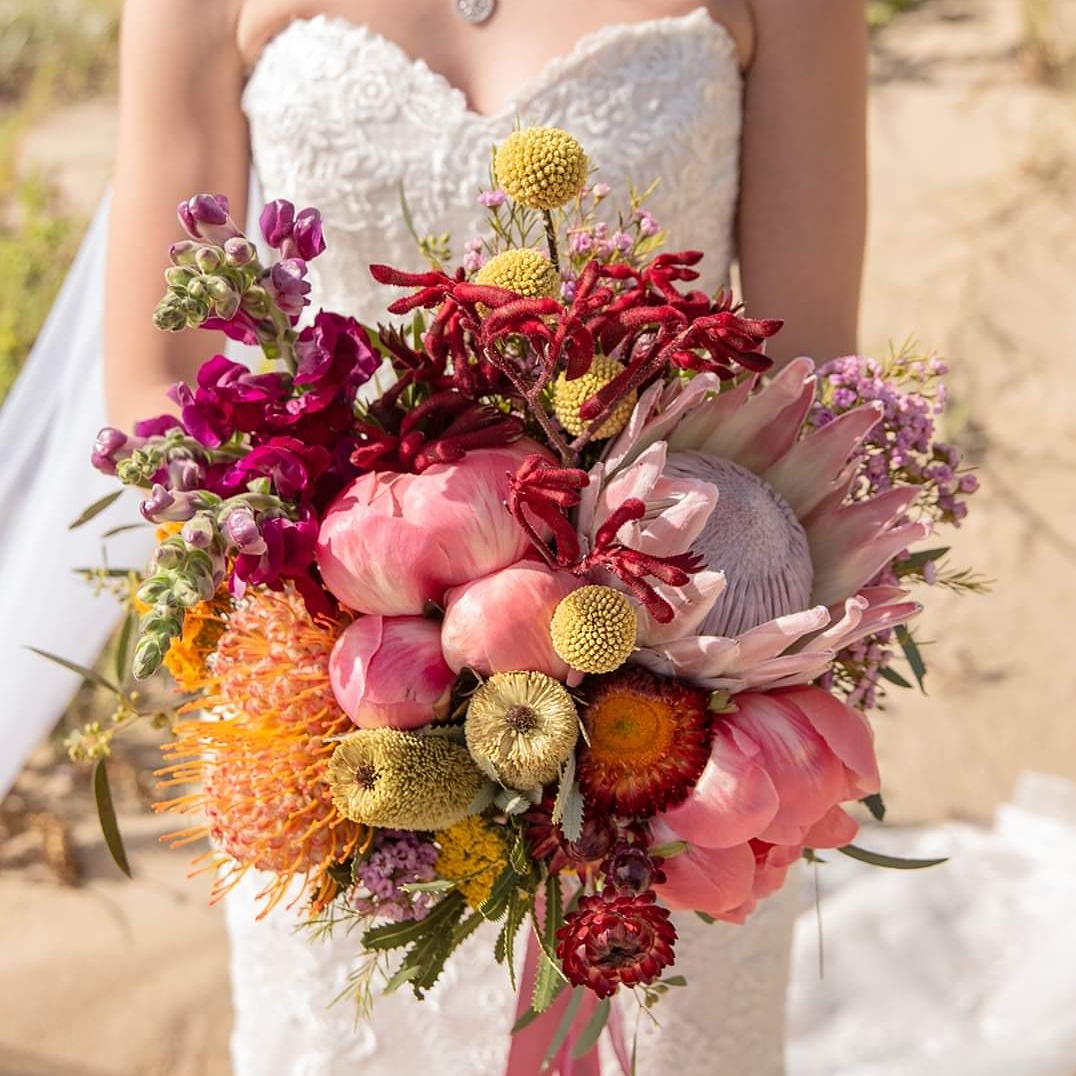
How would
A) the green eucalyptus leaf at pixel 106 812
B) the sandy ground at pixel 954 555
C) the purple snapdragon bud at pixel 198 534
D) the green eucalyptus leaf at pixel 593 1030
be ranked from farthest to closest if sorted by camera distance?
the sandy ground at pixel 954 555 < the green eucalyptus leaf at pixel 593 1030 < the green eucalyptus leaf at pixel 106 812 < the purple snapdragon bud at pixel 198 534

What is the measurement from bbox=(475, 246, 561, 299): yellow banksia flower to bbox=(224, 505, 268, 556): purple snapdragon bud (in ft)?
0.74

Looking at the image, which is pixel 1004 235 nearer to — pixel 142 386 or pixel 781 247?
pixel 781 247

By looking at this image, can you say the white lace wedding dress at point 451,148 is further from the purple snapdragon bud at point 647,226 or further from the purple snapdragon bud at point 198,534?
the purple snapdragon bud at point 198,534

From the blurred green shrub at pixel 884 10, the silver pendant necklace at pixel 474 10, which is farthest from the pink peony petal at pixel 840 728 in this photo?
the blurred green shrub at pixel 884 10

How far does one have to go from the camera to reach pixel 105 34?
5.07 meters

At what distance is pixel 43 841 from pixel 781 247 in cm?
218

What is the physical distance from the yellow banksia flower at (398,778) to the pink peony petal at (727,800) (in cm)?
16

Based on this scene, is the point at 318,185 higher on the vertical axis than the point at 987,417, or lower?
higher

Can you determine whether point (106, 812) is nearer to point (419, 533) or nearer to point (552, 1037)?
point (419, 533)

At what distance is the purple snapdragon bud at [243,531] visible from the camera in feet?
2.70

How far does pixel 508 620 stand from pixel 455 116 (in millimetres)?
823

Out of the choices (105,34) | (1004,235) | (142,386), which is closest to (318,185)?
(142,386)

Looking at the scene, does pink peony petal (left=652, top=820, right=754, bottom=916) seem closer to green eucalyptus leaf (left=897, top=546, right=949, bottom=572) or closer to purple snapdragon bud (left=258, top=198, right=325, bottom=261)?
green eucalyptus leaf (left=897, top=546, right=949, bottom=572)

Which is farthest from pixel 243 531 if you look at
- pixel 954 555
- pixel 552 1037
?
pixel 954 555
